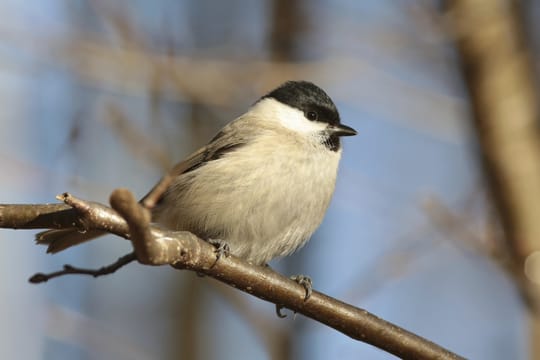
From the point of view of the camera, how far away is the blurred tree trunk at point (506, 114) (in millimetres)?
3889

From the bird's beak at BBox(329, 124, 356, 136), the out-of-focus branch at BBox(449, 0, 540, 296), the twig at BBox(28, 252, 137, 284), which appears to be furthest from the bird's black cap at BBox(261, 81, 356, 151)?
the twig at BBox(28, 252, 137, 284)

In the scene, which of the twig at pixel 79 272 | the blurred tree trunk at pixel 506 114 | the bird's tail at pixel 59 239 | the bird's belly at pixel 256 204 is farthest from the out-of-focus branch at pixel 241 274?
the blurred tree trunk at pixel 506 114

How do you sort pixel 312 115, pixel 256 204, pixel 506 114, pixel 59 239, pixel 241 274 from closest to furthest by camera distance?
pixel 241 274 < pixel 59 239 < pixel 256 204 < pixel 312 115 < pixel 506 114

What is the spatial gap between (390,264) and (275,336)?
2.69ft

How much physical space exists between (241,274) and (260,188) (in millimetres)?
784

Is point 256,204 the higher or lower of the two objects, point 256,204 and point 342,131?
the lower

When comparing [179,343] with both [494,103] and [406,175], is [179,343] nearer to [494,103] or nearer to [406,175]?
[406,175]

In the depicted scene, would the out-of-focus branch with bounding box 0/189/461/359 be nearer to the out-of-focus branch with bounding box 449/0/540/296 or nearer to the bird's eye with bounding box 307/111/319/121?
the bird's eye with bounding box 307/111/319/121

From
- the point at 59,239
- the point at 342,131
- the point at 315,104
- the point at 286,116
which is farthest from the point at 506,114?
the point at 59,239

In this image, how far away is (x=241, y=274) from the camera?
2.53m

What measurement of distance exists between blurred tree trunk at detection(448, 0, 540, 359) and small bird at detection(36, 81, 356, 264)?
87cm

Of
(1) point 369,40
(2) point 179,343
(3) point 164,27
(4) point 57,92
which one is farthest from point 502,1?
(2) point 179,343

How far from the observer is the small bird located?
3258mm

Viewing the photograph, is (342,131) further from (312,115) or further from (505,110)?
(505,110)
